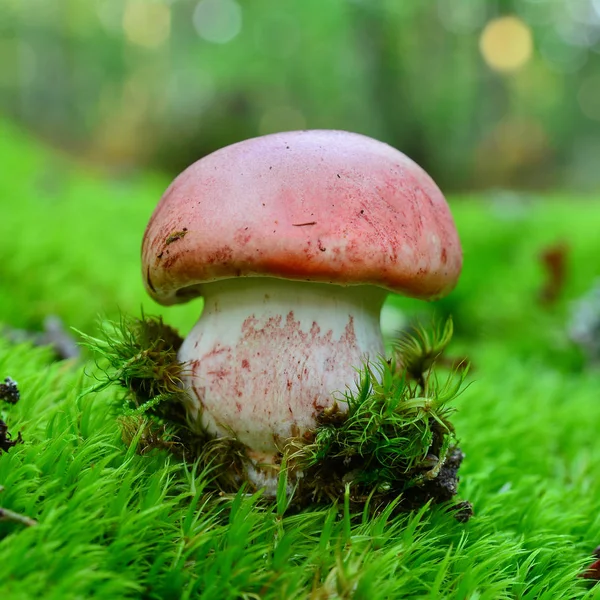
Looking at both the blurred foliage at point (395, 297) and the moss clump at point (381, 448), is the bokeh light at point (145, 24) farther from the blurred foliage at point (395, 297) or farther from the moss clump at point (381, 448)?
the moss clump at point (381, 448)

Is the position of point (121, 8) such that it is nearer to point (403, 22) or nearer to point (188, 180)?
point (403, 22)

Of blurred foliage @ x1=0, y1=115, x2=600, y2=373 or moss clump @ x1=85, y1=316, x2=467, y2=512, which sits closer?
moss clump @ x1=85, y1=316, x2=467, y2=512

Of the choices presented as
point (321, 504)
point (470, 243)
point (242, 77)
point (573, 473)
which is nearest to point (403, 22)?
point (242, 77)

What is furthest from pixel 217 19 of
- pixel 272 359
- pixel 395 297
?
pixel 272 359

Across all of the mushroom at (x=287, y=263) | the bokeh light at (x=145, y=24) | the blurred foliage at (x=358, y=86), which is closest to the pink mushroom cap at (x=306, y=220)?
the mushroom at (x=287, y=263)

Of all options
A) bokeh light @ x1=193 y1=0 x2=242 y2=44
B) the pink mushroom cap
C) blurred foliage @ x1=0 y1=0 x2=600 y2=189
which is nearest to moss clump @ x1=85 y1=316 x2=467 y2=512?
the pink mushroom cap

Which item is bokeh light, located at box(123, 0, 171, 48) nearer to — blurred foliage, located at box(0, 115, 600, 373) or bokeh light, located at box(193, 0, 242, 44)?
bokeh light, located at box(193, 0, 242, 44)
